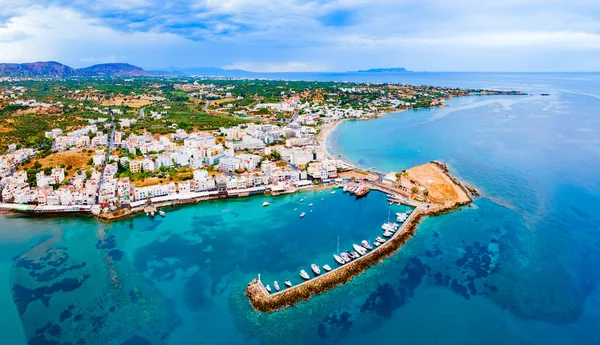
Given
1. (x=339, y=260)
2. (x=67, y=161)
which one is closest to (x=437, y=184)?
(x=339, y=260)

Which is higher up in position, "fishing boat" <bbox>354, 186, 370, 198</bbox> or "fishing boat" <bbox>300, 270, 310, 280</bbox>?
"fishing boat" <bbox>354, 186, 370, 198</bbox>

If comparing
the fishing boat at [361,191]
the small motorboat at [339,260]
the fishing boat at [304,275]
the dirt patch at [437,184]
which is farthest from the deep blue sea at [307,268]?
the dirt patch at [437,184]

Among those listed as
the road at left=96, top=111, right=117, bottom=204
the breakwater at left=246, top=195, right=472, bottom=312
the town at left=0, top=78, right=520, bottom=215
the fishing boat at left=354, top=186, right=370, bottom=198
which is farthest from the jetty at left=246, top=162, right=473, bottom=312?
the road at left=96, top=111, right=117, bottom=204

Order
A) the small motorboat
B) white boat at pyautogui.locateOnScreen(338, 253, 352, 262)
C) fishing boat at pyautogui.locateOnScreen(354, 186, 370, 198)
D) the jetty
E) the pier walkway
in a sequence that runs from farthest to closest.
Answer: fishing boat at pyautogui.locateOnScreen(354, 186, 370, 198) < white boat at pyautogui.locateOnScreen(338, 253, 352, 262) < the small motorboat < the pier walkway < the jetty

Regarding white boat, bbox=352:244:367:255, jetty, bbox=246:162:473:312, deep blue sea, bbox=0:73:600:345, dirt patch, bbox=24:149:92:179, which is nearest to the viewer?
deep blue sea, bbox=0:73:600:345

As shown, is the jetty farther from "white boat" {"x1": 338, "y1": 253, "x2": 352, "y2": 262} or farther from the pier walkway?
"white boat" {"x1": 338, "y1": 253, "x2": 352, "y2": 262}

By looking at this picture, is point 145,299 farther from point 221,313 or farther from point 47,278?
point 47,278

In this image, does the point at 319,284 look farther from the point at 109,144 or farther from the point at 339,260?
the point at 109,144
